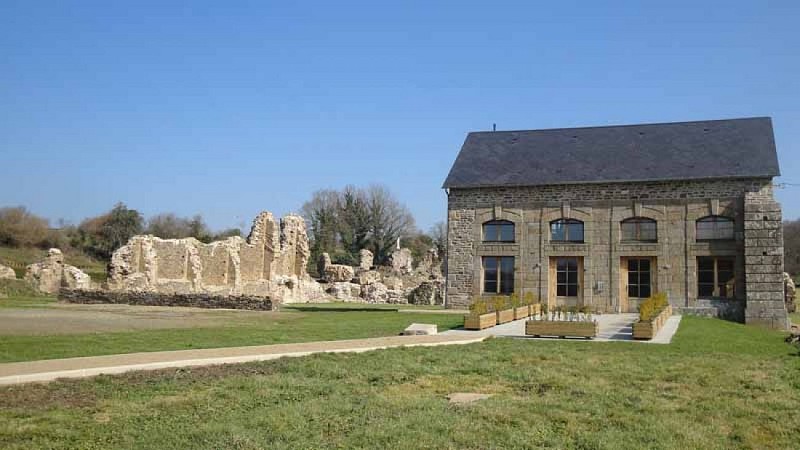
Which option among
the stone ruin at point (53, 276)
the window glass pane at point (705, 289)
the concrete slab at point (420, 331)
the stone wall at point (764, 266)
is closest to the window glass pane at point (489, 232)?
A: the window glass pane at point (705, 289)

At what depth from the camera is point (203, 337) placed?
1424 centimetres

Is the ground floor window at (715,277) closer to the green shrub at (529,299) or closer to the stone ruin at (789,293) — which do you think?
the stone ruin at (789,293)

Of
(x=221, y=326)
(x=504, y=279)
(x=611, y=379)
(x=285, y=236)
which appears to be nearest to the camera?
(x=611, y=379)

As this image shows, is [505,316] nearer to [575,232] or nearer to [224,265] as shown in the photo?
[575,232]

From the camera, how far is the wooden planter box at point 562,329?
1575 centimetres

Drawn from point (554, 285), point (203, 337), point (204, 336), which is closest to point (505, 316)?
point (554, 285)

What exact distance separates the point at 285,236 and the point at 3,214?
29969mm

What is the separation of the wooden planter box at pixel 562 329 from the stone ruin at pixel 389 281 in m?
22.0

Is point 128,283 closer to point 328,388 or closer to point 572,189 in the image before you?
point 572,189

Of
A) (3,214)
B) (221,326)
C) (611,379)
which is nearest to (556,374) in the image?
(611,379)

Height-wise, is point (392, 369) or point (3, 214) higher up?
point (3, 214)

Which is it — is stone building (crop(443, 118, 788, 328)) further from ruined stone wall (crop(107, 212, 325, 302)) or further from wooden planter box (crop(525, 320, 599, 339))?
wooden planter box (crop(525, 320, 599, 339))

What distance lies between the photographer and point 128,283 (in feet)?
110

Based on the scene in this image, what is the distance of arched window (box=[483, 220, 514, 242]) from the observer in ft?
91.4
